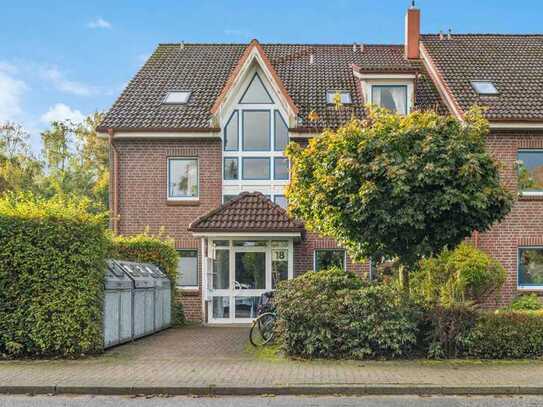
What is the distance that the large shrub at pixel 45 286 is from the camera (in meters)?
12.4

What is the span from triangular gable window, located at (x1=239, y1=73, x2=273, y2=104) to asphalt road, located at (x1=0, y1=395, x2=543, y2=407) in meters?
13.5

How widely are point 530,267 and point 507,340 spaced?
956cm

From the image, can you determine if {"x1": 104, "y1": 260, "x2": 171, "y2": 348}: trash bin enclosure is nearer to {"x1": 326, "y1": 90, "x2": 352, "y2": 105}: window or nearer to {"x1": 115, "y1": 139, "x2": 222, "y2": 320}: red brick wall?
{"x1": 115, "y1": 139, "x2": 222, "y2": 320}: red brick wall

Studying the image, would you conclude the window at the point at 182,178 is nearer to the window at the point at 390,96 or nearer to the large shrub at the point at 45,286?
the window at the point at 390,96

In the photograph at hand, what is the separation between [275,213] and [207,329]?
3.73 m

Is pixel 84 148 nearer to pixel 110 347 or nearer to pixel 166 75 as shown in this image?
pixel 166 75

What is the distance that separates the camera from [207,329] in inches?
728

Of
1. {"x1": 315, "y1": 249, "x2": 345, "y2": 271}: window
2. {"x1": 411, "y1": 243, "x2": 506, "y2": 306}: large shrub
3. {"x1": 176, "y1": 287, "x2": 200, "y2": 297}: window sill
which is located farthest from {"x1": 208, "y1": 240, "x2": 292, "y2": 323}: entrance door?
{"x1": 411, "y1": 243, "x2": 506, "y2": 306}: large shrub

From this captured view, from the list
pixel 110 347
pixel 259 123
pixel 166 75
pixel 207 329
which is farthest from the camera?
pixel 166 75

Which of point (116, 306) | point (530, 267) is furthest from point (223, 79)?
point (116, 306)

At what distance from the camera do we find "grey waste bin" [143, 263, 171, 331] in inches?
688

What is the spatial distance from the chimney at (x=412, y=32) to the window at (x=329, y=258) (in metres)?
9.46

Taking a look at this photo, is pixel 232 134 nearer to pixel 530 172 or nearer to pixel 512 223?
pixel 512 223

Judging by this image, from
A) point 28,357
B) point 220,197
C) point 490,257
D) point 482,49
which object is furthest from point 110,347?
point 482,49
